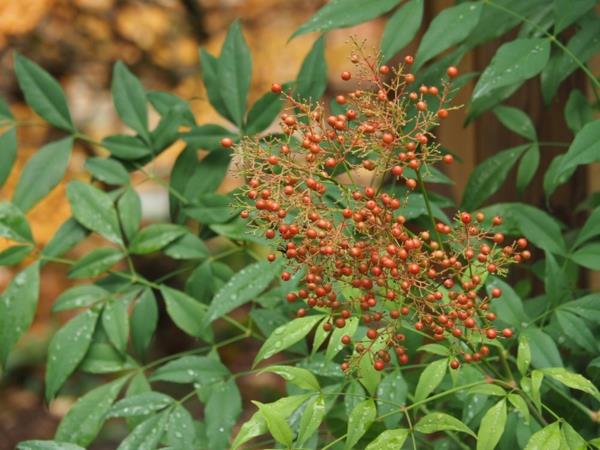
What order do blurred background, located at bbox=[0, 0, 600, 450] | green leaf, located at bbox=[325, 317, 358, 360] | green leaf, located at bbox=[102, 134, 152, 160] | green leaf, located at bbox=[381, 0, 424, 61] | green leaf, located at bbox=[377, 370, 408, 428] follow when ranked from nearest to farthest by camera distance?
green leaf, located at bbox=[325, 317, 358, 360], green leaf, located at bbox=[377, 370, 408, 428], green leaf, located at bbox=[381, 0, 424, 61], green leaf, located at bbox=[102, 134, 152, 160], blurred background, located at bbox=[0, 0, 600, 450]

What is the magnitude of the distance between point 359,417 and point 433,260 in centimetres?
16

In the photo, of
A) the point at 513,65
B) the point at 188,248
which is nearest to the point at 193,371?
the point at 188,248

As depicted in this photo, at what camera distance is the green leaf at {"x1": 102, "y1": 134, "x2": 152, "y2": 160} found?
134 cm

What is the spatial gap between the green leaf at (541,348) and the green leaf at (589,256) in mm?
111

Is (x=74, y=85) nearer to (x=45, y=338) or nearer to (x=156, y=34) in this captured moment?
(x=156, y=34)

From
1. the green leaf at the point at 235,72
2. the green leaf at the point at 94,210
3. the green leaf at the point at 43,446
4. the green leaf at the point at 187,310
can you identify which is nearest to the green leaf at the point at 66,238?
the green leaf at the point at 94,210

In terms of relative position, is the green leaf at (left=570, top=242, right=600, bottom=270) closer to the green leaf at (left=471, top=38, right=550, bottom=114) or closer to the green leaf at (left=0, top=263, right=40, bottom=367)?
the green leaf at (left=471, top=38, right=550, bottom=114)

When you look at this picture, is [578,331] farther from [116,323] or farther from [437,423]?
[116,323]

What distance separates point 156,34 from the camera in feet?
9.35

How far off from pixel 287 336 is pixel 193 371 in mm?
284

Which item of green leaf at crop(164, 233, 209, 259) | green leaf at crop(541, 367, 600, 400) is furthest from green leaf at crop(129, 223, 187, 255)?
green leaf at crop(541, 367, 600, 400)

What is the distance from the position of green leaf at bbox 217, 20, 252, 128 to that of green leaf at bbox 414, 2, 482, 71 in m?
0.28

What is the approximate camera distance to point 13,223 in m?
1.30

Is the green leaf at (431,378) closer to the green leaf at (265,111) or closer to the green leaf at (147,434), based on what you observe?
the green leaf at (147,434)
